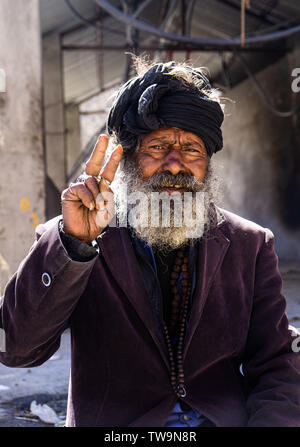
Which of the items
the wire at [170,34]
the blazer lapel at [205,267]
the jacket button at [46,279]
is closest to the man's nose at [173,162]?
the blazer lapel at [205,267]

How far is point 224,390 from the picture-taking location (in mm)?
1802

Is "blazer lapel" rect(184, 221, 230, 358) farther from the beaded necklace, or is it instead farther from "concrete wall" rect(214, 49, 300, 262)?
"concrete wall" rect(214, 49, 300, 262)

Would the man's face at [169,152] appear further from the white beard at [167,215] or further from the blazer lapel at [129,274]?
the blazer lapel at [129,274]

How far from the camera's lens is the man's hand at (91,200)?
157cm

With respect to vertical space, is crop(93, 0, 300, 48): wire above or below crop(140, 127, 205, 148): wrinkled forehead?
above

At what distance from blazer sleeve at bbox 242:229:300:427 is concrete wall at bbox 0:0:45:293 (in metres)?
3.65

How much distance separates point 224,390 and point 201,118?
987 millimetres

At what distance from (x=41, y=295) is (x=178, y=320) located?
53cm

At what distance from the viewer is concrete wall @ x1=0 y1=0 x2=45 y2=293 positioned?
518 centimetres

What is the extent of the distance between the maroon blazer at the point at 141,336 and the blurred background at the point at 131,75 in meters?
1.84

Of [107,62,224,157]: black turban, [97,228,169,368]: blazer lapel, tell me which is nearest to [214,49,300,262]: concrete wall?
[107,62,224,157]: black turban

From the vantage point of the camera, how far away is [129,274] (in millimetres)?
1771
